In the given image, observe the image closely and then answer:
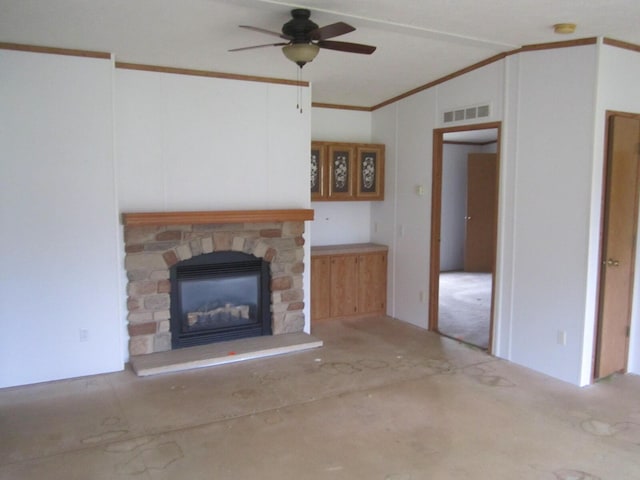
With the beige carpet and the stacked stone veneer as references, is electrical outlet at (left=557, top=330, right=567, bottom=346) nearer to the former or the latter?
the beige carpet

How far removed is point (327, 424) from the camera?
3338 millimetres

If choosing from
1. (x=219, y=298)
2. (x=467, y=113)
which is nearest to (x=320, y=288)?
(x=219, y=298)

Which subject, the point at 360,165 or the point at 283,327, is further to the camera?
the point at 360,165

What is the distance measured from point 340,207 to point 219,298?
2.01m

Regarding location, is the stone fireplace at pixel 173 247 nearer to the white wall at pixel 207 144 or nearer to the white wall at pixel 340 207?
the white wall at pixel 207 144

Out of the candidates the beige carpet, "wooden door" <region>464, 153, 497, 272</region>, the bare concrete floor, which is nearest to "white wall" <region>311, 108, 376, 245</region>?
the beige carpet

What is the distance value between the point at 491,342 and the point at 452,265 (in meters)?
4.45

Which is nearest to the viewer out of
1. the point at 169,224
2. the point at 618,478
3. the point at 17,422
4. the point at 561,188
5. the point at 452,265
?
the point at 618,478

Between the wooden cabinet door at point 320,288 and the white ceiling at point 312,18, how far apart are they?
204cm

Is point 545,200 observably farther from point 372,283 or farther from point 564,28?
point 372,283

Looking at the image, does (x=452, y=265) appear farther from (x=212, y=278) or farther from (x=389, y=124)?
(x=212, y=278)

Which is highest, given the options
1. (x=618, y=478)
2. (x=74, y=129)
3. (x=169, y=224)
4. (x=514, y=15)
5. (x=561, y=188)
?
(x=514, y=15)

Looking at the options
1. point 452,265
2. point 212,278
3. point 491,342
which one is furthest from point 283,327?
point 452,265

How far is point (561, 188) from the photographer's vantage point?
13.2 ft
